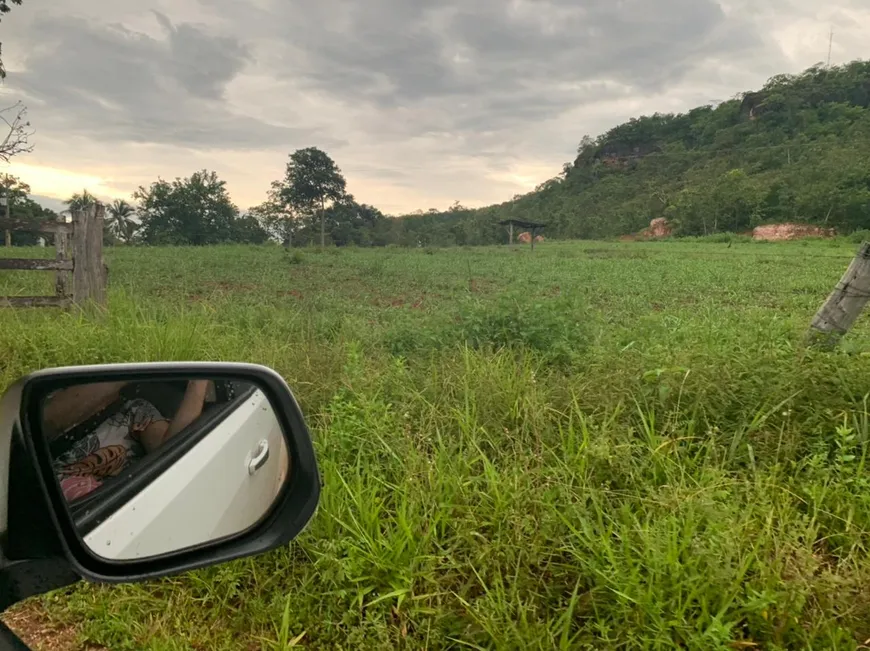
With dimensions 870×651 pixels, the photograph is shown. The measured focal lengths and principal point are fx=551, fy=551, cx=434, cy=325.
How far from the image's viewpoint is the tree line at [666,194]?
135 ft

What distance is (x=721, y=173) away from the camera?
56.2 meters

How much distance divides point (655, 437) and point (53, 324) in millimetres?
4852

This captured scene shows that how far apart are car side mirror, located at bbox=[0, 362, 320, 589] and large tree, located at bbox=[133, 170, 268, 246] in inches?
2056

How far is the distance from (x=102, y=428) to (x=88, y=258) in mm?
5591

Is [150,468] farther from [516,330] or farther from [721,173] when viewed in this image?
[721,173]

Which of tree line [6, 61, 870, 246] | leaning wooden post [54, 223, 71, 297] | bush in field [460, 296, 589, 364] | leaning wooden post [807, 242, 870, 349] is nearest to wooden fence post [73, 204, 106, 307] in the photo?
leaning wooden post [54, 223, 71, 297]

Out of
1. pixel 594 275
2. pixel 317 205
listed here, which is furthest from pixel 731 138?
pixel 594 275

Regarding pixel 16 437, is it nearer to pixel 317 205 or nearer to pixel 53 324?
pixel 53 324

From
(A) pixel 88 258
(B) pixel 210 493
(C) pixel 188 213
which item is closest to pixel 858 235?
(A) pixel 88 258

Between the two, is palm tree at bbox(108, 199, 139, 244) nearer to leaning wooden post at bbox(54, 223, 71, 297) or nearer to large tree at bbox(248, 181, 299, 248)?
large tree at bbox(248, 181, 299, 248)

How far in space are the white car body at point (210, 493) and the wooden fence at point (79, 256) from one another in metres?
5.21

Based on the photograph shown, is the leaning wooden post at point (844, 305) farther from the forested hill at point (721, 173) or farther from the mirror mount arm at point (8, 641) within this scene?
the forested hill at point (721, 173)

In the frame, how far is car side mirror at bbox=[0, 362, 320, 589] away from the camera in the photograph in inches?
32.6

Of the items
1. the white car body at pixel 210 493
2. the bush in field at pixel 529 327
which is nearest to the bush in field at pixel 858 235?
the bush in field at pixel 529 327
